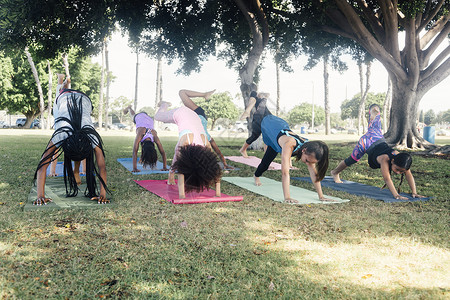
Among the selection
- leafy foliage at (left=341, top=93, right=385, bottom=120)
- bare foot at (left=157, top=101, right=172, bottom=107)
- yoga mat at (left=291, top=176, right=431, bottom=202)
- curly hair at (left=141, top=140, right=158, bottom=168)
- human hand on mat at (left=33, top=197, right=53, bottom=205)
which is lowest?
yoga mat at (left=291, top=176, right=431, bottom=202)

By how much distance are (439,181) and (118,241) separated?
7701mm

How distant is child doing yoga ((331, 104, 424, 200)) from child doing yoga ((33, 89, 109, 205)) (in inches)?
195

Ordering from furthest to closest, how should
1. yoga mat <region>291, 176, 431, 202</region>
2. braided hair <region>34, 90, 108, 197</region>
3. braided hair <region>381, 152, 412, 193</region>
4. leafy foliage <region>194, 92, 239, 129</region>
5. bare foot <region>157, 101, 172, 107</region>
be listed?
1. leafy foliage <region>194, 92, 239, 129</region>
2. bare foot <region>157, 101, 172, 107</region>
3. yoga mat <region>291, 176, 431, 202</region>
4. braided hair <region>381, 152, 412, 193</region>
5. braided hair <region>34, 90, 108, 197</region>

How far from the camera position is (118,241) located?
11.4ft

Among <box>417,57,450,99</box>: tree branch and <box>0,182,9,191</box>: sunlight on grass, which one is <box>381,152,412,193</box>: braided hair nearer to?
<box>0,182,9,191</box>: sunlight on grass

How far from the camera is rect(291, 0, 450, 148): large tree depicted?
1359cm

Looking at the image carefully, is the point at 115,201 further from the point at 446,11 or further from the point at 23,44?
the point at 446,11

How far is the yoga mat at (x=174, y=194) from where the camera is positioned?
5.34 m

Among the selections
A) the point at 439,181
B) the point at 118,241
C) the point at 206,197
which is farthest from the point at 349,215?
the point at 439,181

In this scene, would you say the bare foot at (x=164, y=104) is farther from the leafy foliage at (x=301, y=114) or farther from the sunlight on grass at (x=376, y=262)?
the leafy foliage at (x=301, y=114)

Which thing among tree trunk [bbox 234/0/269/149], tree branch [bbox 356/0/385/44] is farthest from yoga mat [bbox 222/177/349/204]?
tree branch [bbox 356/0/385/44]

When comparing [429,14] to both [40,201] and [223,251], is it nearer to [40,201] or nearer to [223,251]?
[223,251]

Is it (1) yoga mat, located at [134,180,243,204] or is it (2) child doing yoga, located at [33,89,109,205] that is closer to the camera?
(2) child doing yoga, located at [33,89,109,205]

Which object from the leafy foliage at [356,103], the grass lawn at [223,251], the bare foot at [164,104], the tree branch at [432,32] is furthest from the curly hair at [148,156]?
the leafy foliage at [356,103]
